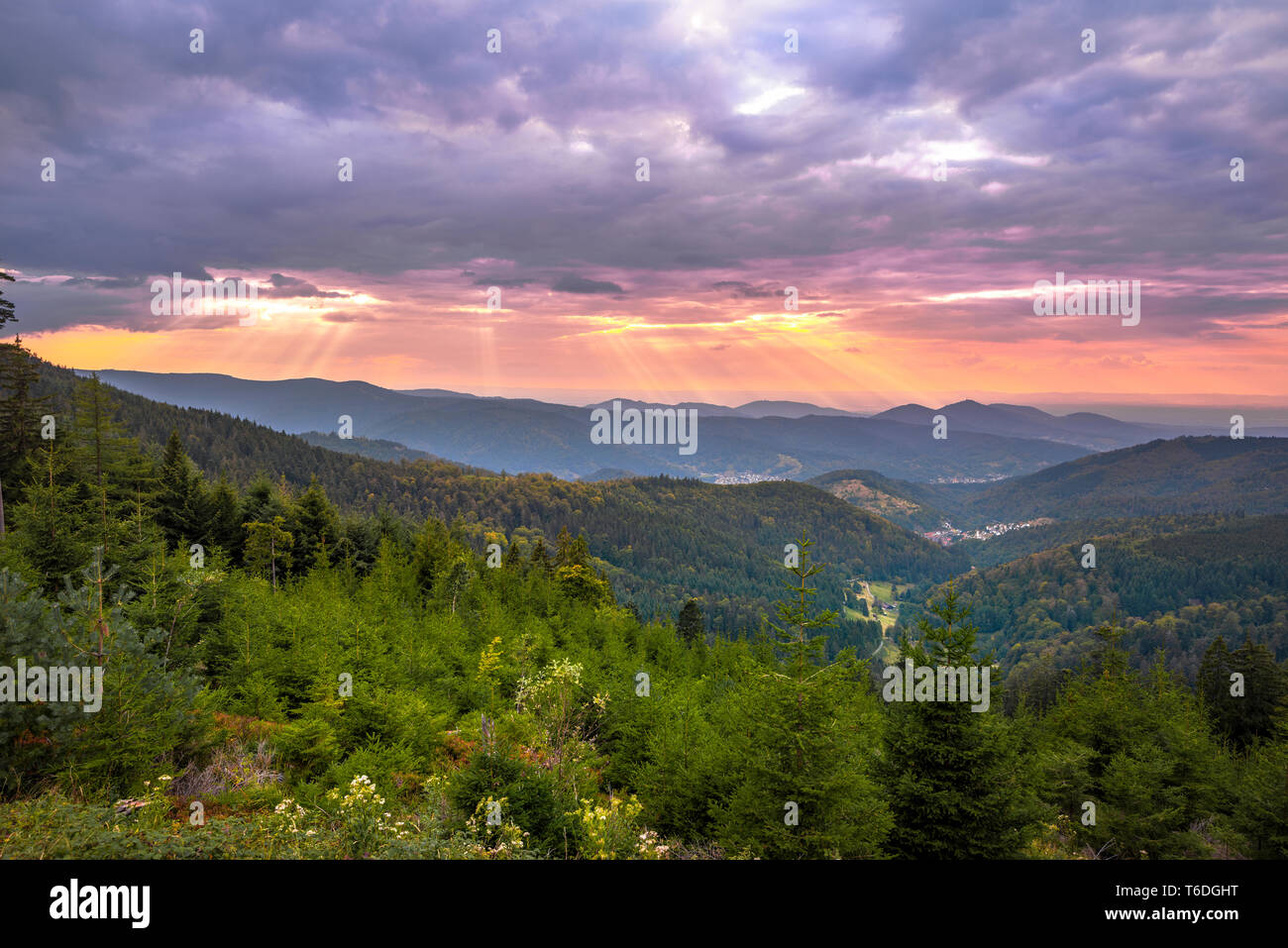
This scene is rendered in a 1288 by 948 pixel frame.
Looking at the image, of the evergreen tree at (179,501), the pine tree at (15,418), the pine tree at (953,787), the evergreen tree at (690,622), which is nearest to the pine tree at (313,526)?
the evergreen tree at (179,501)

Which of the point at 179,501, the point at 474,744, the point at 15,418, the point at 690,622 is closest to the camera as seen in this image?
the point at 474,744

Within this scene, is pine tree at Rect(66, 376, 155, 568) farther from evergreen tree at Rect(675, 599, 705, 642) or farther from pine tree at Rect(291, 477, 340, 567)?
evergreen tree at Rect(675, 599, 705, 642)

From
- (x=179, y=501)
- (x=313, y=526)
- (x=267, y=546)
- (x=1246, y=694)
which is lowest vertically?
(x=1246, y=694)

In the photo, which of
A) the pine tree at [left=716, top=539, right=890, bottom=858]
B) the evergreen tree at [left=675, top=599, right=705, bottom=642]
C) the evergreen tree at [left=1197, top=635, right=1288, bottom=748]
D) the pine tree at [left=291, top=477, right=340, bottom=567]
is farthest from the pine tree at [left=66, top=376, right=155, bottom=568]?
the evergreen tree at [left=1197, top=635, right=1288, bottom=748]

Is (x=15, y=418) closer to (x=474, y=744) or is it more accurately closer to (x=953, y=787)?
(x=474, y=744)

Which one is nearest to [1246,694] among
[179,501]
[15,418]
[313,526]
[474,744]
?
[474,744]

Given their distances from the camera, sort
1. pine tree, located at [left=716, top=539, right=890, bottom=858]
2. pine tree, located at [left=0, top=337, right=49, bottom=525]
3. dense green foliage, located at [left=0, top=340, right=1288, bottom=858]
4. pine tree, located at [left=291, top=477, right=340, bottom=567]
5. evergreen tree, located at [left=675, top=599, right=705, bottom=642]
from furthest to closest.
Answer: evergreen tree, located at [left=675, top=599, right=705, bottom=642]
pine tree, located at [left=291, top=477, right=340, bottom=567]
pine tree, located at [left=0, top=337, right=49, bottom=525]
pine tree, located at [left=716, top=539, right=890, bottom=858]
dense green foliage, located at [left=0, top=340, right=1288, bottom=858]

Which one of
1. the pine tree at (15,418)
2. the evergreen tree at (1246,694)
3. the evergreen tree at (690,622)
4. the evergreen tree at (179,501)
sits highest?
the pine tree at (15,418)

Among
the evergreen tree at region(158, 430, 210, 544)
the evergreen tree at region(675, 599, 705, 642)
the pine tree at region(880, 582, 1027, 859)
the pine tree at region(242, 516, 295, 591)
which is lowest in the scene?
the evergreen tree at region(675, 599, 705, 642)

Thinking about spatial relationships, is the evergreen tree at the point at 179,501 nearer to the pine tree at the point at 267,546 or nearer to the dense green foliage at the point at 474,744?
the pine tree at the point at 267,546

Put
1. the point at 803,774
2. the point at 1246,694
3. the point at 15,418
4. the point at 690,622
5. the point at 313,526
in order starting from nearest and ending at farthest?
the point at 803,774 → the point at 15,418 → the point at 313,526 → the point at 1246,694 → the point at 690,622
